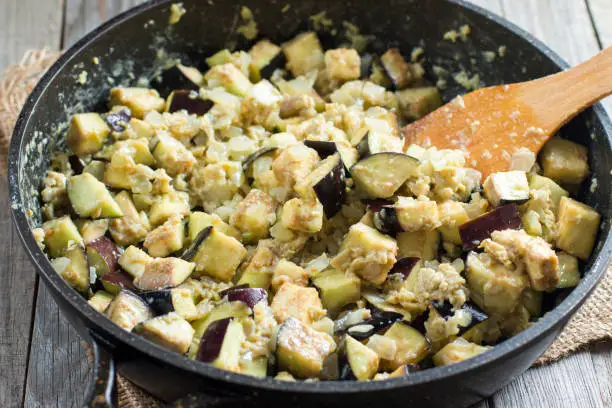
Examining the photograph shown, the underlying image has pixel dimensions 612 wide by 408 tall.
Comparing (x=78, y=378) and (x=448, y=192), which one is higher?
(x=448, y=192)

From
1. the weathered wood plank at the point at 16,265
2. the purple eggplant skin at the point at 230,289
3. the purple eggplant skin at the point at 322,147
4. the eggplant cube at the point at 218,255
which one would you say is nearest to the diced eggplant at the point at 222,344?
the purple eggplant skin at the point at 230,289

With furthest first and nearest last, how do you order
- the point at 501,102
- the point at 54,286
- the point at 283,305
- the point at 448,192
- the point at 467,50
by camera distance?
the point at 467,50, the point at 501,102, the point at 448,192, the point at 283,305, the point at 54,286

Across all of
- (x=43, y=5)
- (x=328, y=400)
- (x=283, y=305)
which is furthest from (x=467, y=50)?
(x=43, y=5)

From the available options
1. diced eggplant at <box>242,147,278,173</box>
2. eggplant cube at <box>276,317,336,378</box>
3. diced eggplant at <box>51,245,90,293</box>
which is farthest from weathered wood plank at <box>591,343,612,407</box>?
diced eggplant at <box>51,245,90,293</box>

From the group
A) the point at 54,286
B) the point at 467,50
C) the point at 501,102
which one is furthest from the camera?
the point at 467,50

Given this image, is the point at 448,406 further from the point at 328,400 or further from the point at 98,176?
the point at 98,176

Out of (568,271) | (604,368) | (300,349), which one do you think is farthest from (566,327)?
(300,349)

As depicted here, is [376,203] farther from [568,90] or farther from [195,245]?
[568,90]
